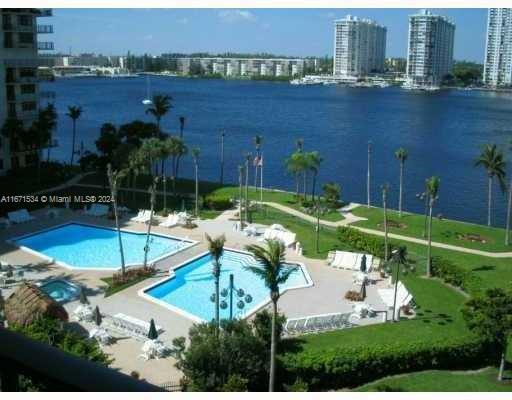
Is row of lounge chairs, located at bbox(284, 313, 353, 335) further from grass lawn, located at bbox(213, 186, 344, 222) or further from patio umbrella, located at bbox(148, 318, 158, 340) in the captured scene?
grass lawn, located at bbox(213, 186, 344, 222)

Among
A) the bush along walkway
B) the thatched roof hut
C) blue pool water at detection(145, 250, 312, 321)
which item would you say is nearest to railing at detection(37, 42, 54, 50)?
the bush along walkway

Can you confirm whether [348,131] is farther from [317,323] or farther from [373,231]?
[317,323]

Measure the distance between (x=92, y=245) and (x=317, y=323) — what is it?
681 inches

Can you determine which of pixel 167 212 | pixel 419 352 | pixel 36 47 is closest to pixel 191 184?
pixel 167 212

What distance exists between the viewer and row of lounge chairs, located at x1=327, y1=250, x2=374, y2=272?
32.2 m

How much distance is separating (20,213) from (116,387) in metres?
→ 40.6

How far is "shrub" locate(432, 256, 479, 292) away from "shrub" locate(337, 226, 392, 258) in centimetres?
318

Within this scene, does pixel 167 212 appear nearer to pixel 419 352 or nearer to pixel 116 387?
pixel 419 352

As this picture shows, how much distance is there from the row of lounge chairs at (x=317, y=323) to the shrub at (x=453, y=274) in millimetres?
7495

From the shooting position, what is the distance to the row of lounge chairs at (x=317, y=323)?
77.4ft

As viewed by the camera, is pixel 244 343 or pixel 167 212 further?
pixel 167 212

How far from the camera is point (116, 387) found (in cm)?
182

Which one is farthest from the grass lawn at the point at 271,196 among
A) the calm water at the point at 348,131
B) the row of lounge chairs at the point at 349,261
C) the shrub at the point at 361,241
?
the calm water at the point at 348,131
